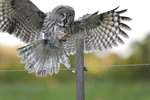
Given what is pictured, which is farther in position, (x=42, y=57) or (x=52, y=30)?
(x=42, y=57)

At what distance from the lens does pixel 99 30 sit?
2.41 meters

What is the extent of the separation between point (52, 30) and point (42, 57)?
0.27 m

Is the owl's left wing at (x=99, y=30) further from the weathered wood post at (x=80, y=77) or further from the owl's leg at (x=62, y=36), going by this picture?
the weathered wood post at (x=80, y=77)

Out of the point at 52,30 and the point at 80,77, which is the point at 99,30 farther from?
the point at 80,77

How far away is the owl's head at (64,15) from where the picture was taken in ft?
6.73

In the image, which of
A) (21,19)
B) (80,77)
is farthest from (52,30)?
(80,77)

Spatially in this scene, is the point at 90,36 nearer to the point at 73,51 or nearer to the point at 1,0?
the point at 73,51

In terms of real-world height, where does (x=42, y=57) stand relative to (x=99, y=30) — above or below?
below

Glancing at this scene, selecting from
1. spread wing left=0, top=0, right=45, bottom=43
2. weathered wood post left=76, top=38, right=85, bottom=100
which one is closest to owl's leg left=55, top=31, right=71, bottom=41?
weathered wood post left=76, top=38, right=85, bottom=100

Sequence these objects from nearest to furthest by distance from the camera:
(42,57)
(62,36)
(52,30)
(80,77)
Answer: (80,77), (62,36), (52,30), (42,57)

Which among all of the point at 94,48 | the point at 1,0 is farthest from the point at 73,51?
the point at 1,0

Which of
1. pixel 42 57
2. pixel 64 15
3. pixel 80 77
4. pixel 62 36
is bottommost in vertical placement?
pixel 80 77

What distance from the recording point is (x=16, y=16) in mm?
2371

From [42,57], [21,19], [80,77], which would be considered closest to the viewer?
[80,77]
